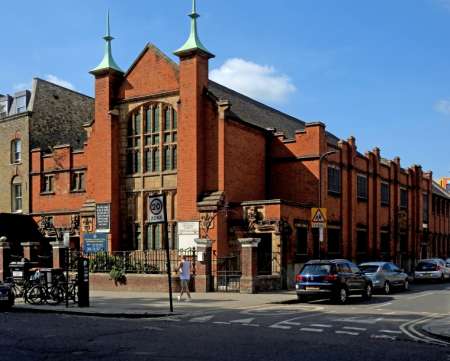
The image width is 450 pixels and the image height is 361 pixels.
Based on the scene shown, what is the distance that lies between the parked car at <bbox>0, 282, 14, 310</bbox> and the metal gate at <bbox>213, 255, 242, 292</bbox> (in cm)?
986

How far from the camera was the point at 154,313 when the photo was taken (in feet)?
62.3

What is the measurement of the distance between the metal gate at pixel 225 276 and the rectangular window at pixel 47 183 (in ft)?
56.2

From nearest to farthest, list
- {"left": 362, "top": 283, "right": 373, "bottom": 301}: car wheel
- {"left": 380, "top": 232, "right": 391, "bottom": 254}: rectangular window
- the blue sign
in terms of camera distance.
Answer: {"left": 362, "top": 283, "right": 373, "bottom": 301}: car wheel → the blue sign → {"left": 380, "top": 232, "right": 391, "bottom": 254}: rectangular window

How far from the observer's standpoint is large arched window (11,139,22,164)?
4406 centimetres

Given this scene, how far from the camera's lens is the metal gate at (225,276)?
28.0 m

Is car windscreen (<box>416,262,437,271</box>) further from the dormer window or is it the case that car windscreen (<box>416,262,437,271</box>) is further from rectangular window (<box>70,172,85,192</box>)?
the dormer window

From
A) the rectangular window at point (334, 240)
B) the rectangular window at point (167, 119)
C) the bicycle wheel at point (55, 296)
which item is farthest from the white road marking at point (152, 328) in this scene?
the rectangular window at point (334, 240)

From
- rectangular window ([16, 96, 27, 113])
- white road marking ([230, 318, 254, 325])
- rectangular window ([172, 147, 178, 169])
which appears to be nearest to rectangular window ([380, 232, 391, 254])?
rectangular window ([172, 147, 178, 169])

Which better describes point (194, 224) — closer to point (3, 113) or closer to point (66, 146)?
point (66, 146)

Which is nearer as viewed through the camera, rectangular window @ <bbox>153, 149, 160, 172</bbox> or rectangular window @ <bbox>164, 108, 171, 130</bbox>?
rectangular window @ <bbox>164, 108, 171, 130</bbox>

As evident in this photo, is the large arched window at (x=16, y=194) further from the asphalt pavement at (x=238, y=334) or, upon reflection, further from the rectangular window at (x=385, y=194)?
the rectangular window at (x=385, y=194)

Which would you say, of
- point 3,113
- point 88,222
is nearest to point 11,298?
point 88,222

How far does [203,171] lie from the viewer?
32.6 metres

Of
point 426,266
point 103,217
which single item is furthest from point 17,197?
point 426,266
